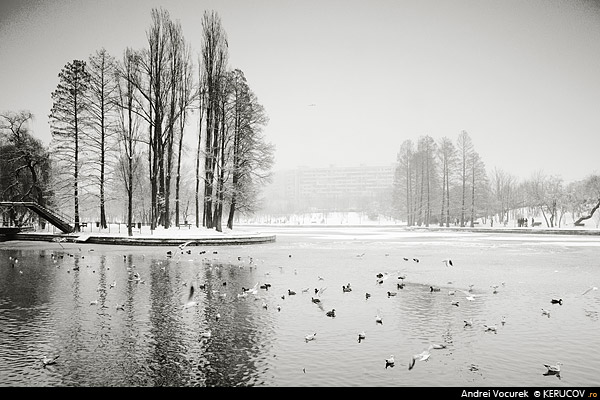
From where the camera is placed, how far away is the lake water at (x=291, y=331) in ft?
20.9

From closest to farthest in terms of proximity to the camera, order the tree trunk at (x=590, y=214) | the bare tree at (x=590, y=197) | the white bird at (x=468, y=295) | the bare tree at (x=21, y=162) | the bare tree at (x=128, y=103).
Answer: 1. the white bird at (x=468, y=295)
2. the bare tree at (x=128, y=103)
3. the bare tree at (x=21, y=162)
4. the tree trunk at (x=590, y=214)
5. the bare tree at (x=590, y=197)

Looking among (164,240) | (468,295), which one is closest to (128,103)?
(164,240)

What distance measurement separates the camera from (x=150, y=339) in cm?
824

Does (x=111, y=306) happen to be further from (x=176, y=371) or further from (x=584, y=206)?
(x=584, y=206)

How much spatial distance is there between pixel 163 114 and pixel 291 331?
3712 cm

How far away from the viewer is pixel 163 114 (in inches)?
1673

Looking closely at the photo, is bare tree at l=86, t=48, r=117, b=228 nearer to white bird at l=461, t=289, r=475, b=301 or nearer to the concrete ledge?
the concrete ledge

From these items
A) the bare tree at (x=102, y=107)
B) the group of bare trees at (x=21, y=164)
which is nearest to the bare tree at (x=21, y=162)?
the group of bare trees at (x=21, y=164)

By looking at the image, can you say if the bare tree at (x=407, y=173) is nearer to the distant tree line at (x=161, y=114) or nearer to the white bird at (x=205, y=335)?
the distant tree line at (x=161, y=114)

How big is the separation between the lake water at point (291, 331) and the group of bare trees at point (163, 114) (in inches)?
1051

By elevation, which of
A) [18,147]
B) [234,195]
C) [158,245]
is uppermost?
[18,147]

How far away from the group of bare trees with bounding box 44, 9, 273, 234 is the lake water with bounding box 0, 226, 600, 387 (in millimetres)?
26684

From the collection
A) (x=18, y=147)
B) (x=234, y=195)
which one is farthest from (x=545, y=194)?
(x=18, y=147)
